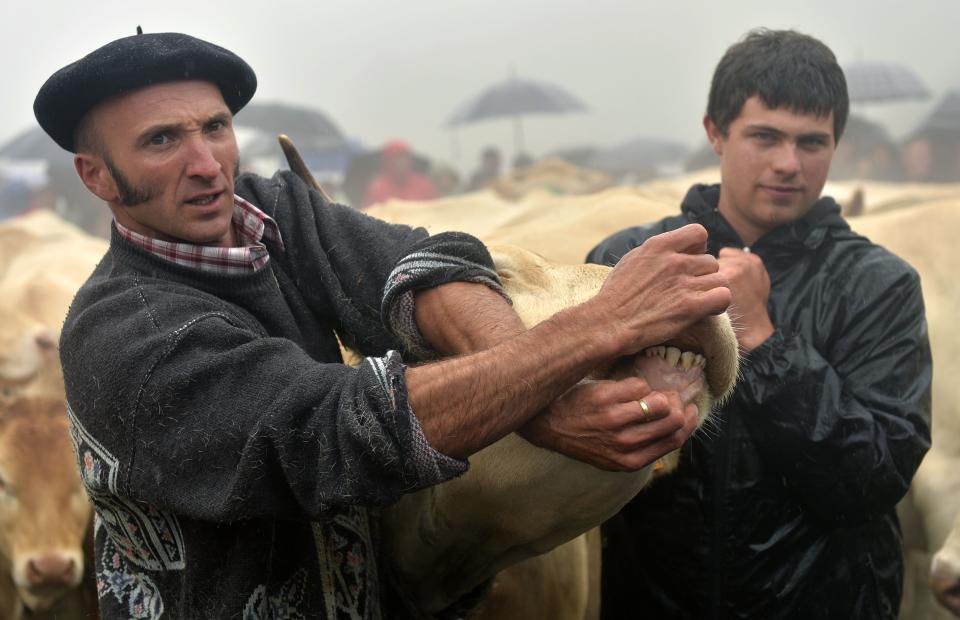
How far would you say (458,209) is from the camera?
21.0ft

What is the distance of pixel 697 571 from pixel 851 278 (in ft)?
2.56

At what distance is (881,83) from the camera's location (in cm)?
1145

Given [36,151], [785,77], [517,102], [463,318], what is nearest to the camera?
[463,318]

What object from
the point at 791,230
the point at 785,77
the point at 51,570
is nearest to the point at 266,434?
the point at 791,230

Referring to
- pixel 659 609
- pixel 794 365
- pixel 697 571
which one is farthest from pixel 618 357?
pixel 659 609

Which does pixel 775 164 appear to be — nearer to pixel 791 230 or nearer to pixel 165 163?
pixel 791 230

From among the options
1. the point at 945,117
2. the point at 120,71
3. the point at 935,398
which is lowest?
the point at 945,117

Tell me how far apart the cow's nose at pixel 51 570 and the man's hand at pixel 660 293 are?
257cm

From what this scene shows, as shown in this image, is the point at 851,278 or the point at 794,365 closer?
the point at 794,365

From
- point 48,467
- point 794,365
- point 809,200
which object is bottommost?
point 48,467

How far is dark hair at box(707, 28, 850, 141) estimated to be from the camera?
256 cm

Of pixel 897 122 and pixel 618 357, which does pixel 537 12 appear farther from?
pixel 618 357

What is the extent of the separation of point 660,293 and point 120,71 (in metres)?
0.99

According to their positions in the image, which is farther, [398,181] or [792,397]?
[398,181]
